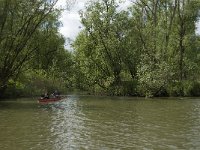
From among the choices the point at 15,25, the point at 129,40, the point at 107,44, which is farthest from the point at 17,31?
the point at 129,40

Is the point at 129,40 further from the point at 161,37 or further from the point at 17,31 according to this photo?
the point at 17,31

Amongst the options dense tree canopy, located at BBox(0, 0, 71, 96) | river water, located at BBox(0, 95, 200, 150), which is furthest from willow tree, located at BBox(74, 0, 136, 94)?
river water, located at BBox(0, 95, 200, 150)

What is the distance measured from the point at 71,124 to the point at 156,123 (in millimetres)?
5549

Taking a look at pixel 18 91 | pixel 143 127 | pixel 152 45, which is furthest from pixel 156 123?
pixel 152 45

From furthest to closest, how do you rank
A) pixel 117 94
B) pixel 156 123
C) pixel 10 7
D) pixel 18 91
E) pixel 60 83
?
pixel 60 83 < pixel 117 94 < pixel 18 91 < pixel 10 7 < pixel 156 123

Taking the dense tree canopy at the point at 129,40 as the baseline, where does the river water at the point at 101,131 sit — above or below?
below

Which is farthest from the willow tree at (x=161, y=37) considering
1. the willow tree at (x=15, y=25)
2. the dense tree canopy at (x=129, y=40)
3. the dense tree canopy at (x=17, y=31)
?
the willow tree at (x=15, y=25)

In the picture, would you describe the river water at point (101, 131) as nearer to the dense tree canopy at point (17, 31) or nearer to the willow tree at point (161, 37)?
the dense tree canopy at point (17, 31)

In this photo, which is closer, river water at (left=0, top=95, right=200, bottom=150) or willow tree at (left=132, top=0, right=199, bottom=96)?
river water at (left=0, top=95, right=200, bottom=150)

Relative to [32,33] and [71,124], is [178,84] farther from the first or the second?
[71,124]

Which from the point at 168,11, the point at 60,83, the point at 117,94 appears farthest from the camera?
the point at 60,83

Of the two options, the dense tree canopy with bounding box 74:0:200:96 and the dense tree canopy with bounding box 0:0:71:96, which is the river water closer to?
the dense tree canopy with bounding box 0:0:71:96

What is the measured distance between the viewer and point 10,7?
126 ft

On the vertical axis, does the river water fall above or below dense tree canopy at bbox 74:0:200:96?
below
